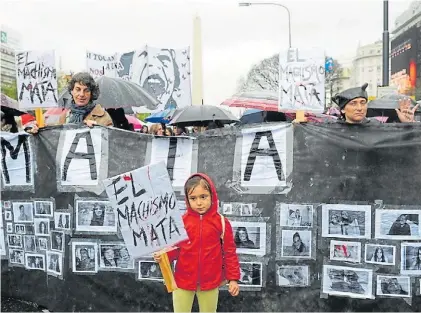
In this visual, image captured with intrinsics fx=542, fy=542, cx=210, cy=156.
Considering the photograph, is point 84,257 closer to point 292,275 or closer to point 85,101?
point 85,101

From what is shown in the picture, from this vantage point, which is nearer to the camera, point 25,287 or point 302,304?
point 302,304

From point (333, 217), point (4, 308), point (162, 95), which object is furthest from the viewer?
point (162, 95)

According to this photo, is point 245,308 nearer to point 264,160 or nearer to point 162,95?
point 264,160

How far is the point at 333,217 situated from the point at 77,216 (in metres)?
2.10

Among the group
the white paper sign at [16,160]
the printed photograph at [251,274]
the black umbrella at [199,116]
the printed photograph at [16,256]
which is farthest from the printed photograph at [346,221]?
the black umbrella at [199,116]

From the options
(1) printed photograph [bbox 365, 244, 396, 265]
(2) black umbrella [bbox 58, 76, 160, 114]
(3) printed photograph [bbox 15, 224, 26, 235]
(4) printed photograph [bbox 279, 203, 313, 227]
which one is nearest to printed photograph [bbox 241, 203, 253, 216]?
(4) printed photograph [bbox 279, 203, 313, 227]

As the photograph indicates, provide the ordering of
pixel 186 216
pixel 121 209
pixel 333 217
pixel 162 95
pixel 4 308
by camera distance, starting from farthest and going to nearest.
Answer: pixel 162 95, pixel 4 308, pixel 333 217, pixel 186 216, pixel 121 209

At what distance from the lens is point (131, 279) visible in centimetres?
445

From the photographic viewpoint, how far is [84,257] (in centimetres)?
455

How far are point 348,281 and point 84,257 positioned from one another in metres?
2.15

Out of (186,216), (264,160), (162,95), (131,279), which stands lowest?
(131,279)

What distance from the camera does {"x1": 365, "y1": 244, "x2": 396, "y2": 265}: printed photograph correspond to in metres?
3.97

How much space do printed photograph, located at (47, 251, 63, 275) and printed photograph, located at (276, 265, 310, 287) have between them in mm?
1860

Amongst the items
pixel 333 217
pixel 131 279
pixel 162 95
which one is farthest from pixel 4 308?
pixel 162 95
